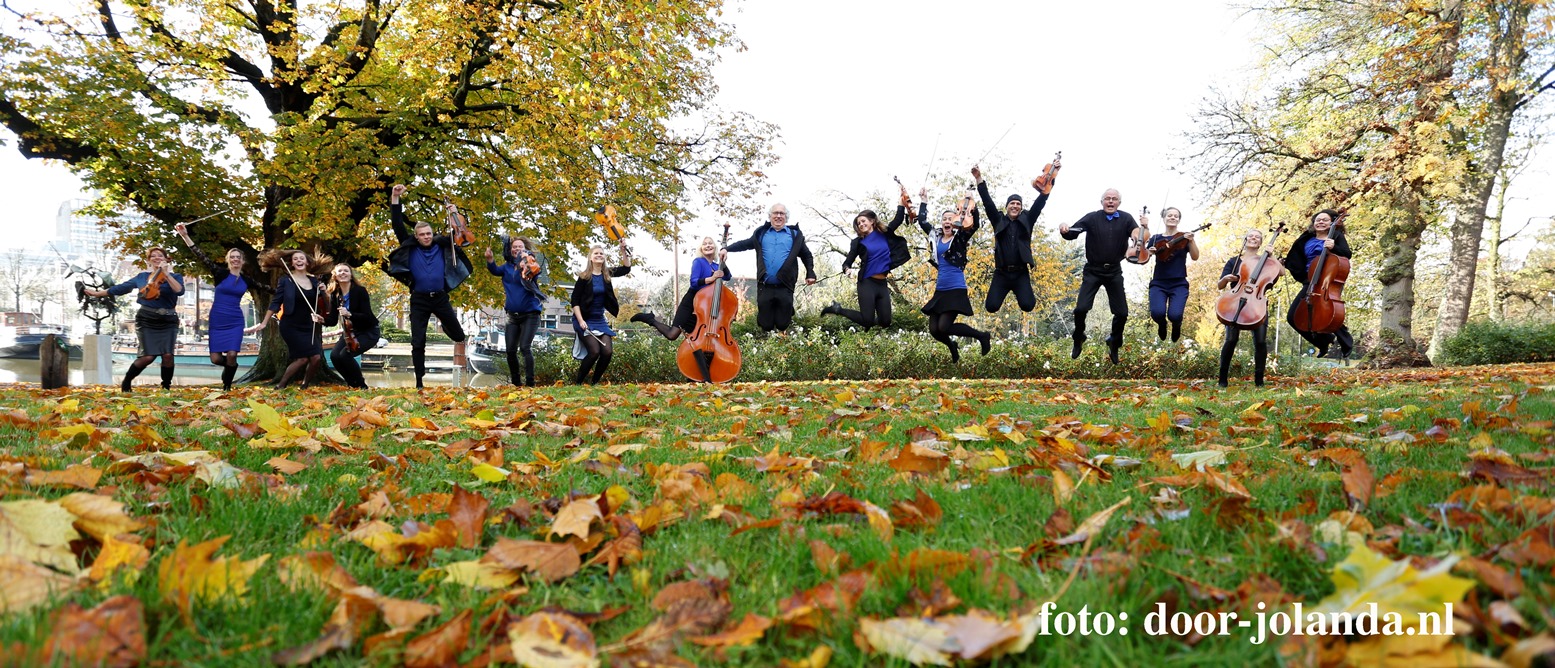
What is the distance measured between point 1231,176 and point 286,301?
21357mm

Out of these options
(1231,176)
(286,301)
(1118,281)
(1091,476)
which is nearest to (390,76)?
(286,301)

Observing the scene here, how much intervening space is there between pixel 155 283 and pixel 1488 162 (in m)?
25.0

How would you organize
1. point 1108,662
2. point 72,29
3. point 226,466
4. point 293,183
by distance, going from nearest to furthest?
point 1108,662 < point 226,466 < point 293,183 < point 72,29

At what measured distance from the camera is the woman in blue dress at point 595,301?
33.0 feet

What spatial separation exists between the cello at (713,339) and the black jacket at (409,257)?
302 cm

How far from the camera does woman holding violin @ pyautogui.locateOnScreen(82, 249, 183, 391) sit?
9.03 m

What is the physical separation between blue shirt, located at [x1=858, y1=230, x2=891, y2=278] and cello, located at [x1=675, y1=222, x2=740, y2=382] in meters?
1.76

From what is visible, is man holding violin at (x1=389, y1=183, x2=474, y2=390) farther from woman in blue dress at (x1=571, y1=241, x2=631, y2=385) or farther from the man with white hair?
the man with white hair

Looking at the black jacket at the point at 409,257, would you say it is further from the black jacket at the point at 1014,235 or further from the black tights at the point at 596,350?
the black jacket at the point at 1014,235

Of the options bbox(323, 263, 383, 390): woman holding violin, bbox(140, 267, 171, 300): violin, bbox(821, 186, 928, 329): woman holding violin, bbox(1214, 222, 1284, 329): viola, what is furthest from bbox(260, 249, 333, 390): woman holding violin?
bbox(1214, 222, 1284, 329): viola

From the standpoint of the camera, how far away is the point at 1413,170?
1529 cm

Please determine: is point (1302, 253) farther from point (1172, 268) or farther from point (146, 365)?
point (146, 365)

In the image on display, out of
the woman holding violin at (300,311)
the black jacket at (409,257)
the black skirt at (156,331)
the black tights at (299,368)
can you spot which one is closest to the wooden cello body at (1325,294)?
the black jacket at (409,257)

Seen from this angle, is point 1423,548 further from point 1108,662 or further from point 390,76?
point 390,76
